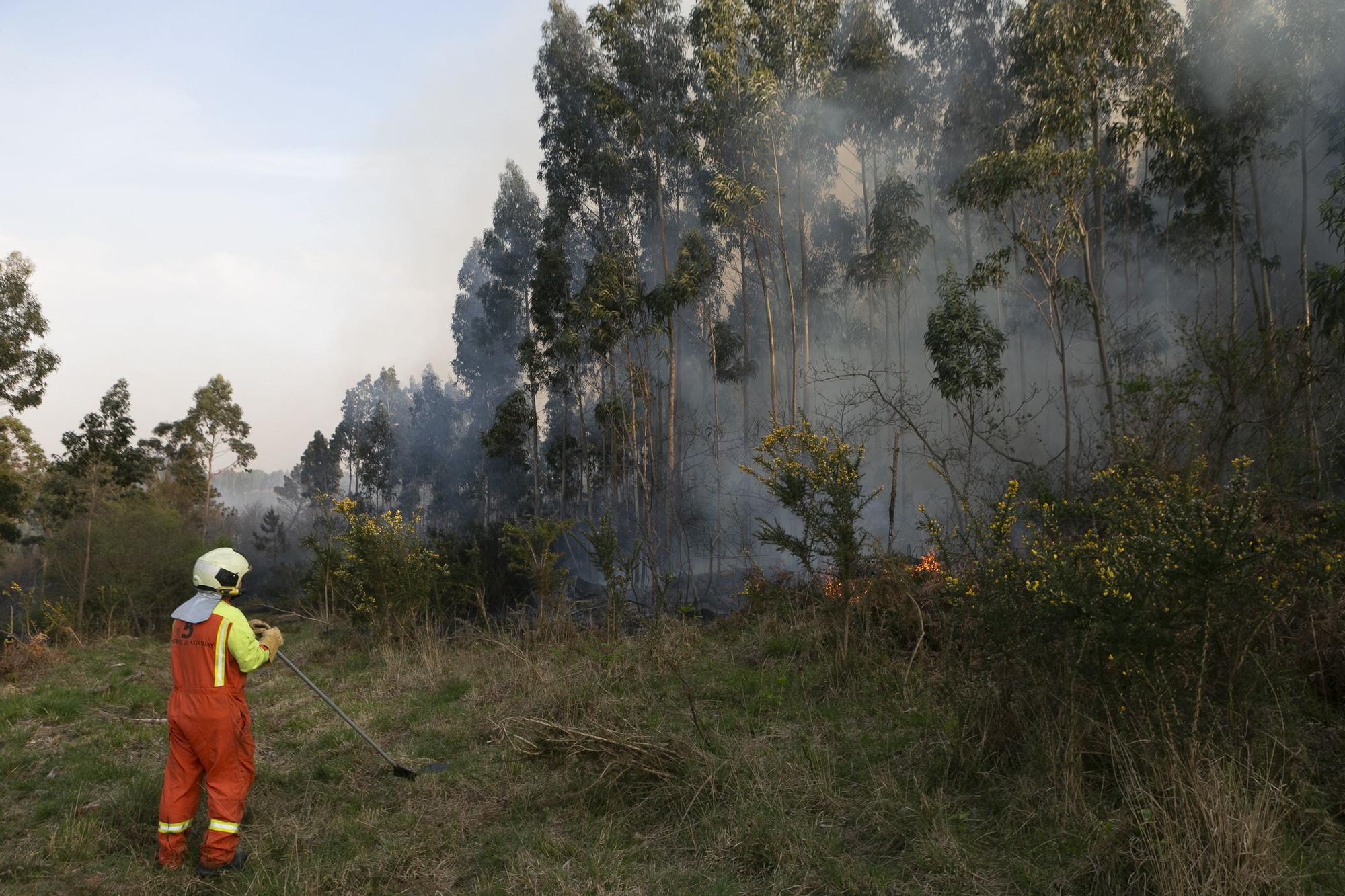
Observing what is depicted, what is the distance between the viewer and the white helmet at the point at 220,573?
13.5 feet

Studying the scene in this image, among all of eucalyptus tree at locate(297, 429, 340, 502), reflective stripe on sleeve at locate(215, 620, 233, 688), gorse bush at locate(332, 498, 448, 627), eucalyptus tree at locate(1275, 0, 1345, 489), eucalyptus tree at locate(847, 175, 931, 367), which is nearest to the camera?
reflective stripe on sleeve at locate(215, 620, 233, 688)

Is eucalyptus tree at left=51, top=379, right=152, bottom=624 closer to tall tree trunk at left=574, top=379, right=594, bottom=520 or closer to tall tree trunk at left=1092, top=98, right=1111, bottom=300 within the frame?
tall tree trunk at left=574, top=379, right=594, bottom=520

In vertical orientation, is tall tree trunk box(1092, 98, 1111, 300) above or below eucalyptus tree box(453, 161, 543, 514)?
below

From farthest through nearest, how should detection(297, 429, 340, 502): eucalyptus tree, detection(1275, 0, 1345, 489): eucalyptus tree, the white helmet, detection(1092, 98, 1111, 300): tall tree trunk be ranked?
detection(297, 429, 340, 502): eucalyptus tree → detection(1275, 0, 1345, 489): eucalyptus tree → detection(1092, 98, 1111, 300): tall tree trunk → the white helmet

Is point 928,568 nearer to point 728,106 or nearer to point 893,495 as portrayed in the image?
point 893,495

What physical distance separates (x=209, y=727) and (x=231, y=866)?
26.5 inches

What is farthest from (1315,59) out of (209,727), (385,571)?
(209,727)

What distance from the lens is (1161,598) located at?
12.5 ft

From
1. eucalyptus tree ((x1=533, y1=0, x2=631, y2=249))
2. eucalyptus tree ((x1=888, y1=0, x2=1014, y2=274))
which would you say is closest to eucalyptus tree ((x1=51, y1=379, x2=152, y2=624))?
eucalyptus tree ((x1=533, y1=0, x2=631, y2=249))

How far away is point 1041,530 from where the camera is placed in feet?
18.0

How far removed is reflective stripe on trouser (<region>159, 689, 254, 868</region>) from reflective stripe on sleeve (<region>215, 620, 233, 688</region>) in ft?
0.19

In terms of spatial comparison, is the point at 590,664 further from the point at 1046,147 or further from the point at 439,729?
the point at 1046,147

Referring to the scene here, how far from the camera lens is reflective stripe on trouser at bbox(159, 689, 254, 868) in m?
3.92

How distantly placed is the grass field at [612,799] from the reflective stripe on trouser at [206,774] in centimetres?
15
